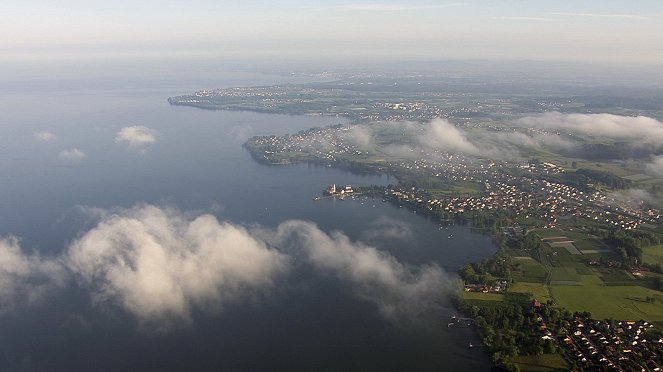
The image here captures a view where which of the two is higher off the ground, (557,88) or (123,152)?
(557,88)

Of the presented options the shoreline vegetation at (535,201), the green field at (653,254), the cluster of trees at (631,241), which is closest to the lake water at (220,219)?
the shoreline vegetation at (535,201)

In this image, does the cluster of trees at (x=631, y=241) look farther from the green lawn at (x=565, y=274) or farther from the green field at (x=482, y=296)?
the green field at (x=482, y=296)

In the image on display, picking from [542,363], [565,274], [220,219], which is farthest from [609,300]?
[220,219]

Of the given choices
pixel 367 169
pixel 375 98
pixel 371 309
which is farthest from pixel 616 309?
pixel 375 98

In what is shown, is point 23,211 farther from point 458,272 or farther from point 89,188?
point 458,272

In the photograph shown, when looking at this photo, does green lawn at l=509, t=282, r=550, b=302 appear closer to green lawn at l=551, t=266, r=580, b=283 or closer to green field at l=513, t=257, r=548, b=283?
green field at l=513, t=257, r=548, b=283
